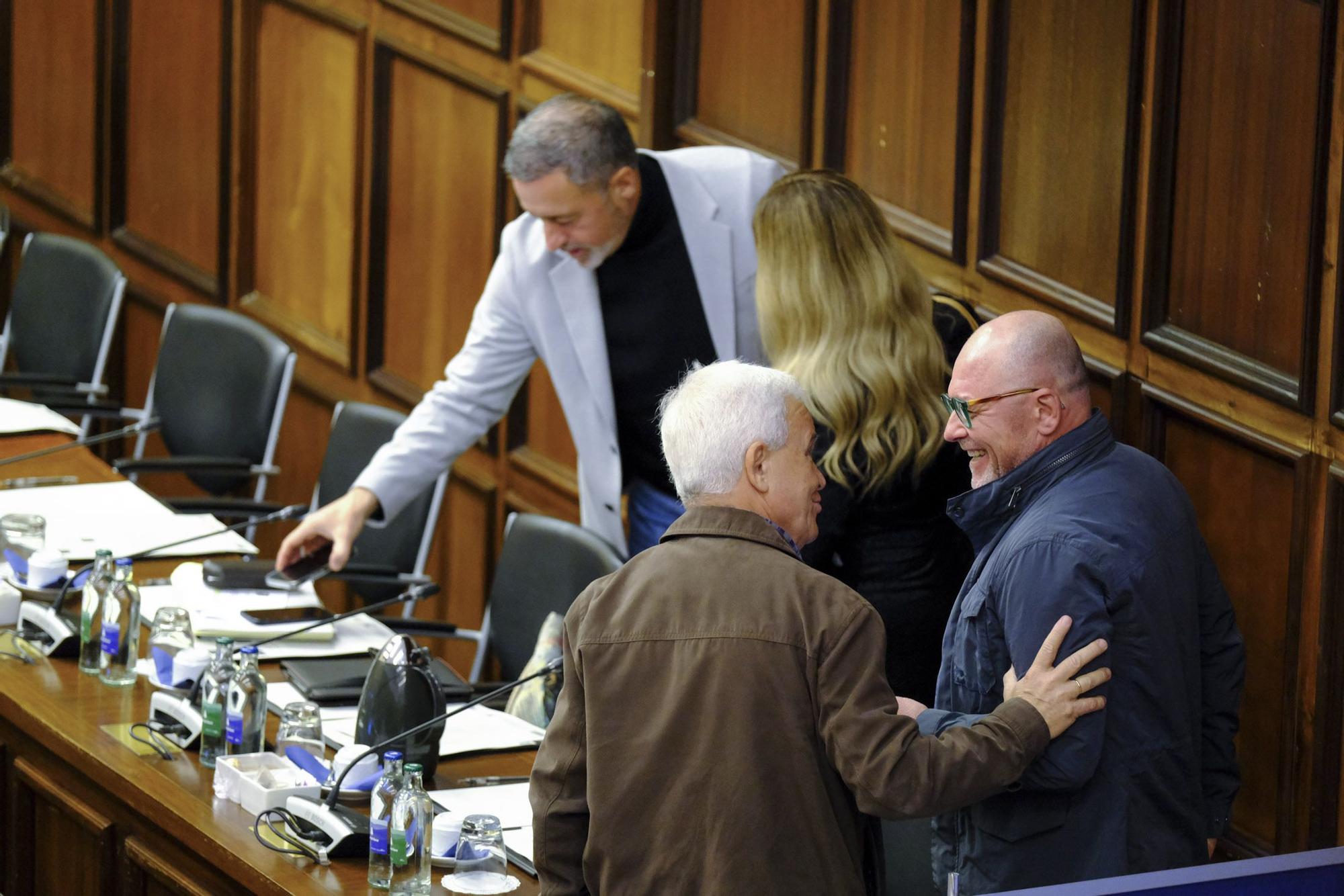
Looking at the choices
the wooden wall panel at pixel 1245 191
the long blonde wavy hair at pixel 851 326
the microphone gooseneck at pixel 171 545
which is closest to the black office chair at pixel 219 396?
the microphone gooseneck at pixel 171 545

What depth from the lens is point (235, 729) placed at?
10.1 ft

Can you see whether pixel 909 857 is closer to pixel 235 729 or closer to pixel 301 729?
pixel 301 729

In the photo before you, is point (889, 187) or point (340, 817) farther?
point (889, 187)

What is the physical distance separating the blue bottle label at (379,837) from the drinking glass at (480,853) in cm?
11

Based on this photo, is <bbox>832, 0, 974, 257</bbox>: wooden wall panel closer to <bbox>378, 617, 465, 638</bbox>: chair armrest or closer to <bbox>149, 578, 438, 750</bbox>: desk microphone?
<bbox>378, 617, 465, 638</bbox>: chair armrest

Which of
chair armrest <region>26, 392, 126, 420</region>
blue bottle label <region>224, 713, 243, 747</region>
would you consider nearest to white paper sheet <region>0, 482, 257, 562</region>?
chair armrest <region>26, 392, 126, 420</region>

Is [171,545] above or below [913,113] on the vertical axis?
below

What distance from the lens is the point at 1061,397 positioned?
96.7 inches

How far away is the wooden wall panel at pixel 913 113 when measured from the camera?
368cm

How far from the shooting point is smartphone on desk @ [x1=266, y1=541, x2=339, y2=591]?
149 inches

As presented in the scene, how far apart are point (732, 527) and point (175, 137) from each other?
15.7 ft

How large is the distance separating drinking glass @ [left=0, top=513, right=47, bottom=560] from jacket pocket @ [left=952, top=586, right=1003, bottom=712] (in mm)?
2295

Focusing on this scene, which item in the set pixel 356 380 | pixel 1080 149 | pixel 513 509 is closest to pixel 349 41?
pixel 356 380

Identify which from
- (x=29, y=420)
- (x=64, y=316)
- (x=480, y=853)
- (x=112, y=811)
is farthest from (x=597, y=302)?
(x=64, y=316)
